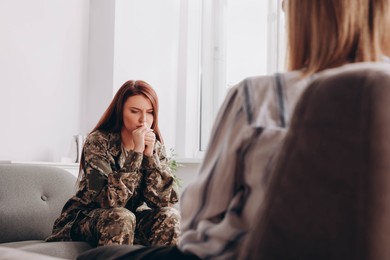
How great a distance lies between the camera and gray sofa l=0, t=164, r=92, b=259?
7.73 ft

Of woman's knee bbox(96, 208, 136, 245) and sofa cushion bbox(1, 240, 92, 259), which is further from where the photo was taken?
woman's knee bbox(96, 208, 136, 245)

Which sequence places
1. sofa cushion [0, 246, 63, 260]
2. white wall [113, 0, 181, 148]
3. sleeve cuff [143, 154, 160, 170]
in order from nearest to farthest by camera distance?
1. sofa cushion [0, 246, 63, 260]
2. sleeve cuff [143, 154, 160, 170]
3. white wall [113, 0, 181, 148]

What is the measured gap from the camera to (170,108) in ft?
15.2

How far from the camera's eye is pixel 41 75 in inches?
148

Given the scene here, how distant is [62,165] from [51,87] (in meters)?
0.64

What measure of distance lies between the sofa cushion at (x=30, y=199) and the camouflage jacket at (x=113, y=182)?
0.42ft

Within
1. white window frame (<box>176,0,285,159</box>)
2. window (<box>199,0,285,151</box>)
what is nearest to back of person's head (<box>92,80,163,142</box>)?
white window frame (<box>176,0,285,159</box>)

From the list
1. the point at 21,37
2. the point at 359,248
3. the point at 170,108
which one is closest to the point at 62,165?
the point at 21,37

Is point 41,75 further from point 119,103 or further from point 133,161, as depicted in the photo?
point 133,161

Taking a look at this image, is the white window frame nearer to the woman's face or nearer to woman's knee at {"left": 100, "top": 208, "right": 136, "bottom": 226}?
the woman's face

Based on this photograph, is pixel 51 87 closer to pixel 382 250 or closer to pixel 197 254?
pixel 197 254

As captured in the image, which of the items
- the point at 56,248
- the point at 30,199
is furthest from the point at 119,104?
the point at 56,248

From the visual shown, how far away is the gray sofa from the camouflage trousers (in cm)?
9

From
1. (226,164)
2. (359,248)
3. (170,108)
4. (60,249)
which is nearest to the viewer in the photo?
(359,248)
